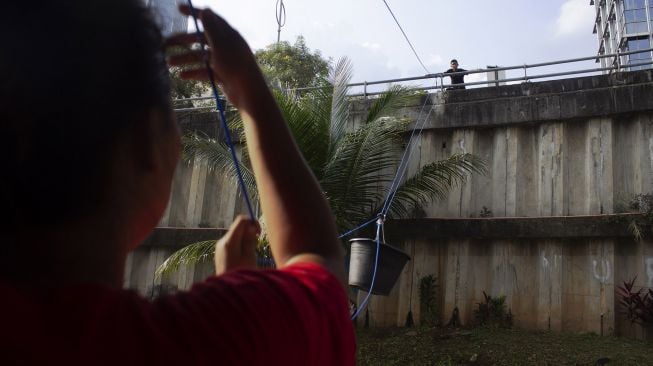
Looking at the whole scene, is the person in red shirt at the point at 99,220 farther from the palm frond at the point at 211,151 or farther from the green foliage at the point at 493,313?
the palm frond at the point at 211,151

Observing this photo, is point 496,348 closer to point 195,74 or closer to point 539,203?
point 539,203

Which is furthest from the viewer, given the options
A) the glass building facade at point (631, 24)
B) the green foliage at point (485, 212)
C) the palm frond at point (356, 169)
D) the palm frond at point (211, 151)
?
the glass building facade at point (631, 24)

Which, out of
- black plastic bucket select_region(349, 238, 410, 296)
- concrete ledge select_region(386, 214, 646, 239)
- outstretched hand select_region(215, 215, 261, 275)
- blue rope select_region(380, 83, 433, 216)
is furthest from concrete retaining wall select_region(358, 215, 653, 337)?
outstretched hand select_region(215, 215, 261, 275)

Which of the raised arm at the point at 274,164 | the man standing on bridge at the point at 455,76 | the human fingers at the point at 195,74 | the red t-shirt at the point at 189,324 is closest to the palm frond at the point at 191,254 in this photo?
the man standing on bridge at the point at 455,76

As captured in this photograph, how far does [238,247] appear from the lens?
108cm

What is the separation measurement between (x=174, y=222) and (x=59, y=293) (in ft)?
33.9

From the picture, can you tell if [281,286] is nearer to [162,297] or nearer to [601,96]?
[162,297]

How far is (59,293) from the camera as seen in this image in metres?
0.64

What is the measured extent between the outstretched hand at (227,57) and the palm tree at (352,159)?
723 centimetres

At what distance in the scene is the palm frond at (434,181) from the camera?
862 cm

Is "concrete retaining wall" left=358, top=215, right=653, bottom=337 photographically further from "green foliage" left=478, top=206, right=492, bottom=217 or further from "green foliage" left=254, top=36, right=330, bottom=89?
"green foliage" left=254, top=36, right=330, bottom=89

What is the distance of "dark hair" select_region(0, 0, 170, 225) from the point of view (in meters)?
0.67

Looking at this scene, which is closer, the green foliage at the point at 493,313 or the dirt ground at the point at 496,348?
the dirt ground at the point at 496,348

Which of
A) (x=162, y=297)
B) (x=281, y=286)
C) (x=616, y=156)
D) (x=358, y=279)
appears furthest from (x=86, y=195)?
(x=616, y=156)
